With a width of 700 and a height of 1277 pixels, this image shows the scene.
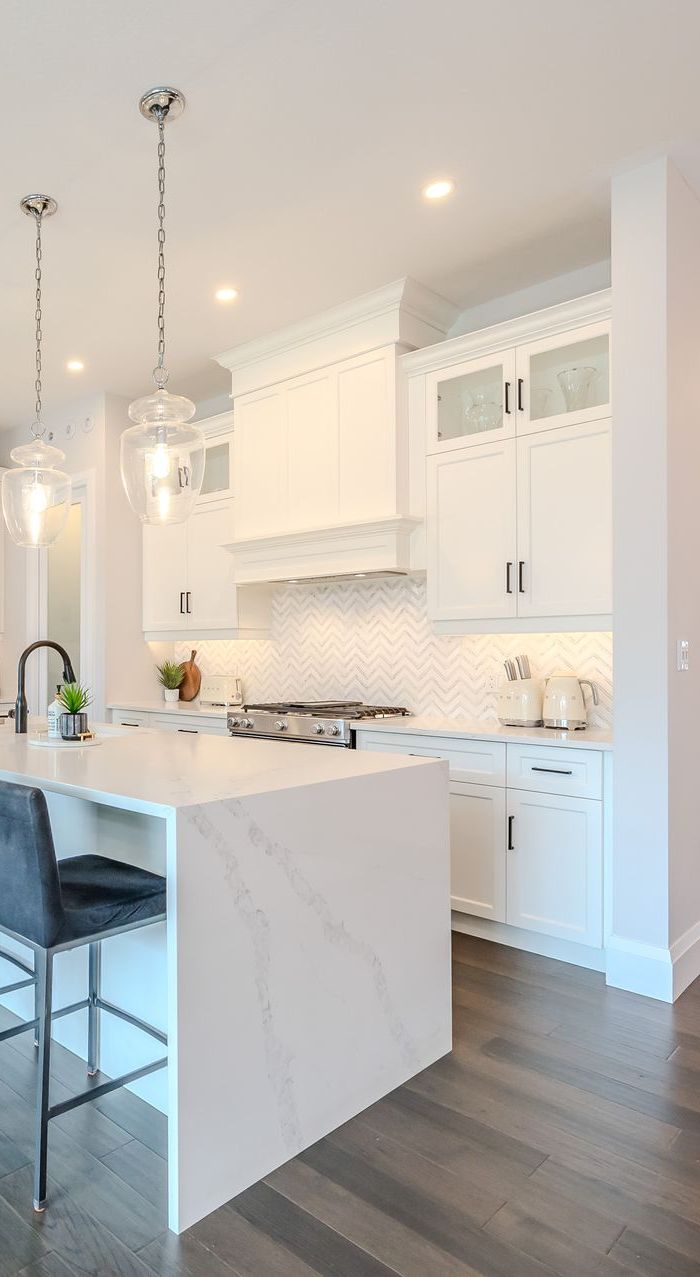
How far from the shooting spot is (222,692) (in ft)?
16.7

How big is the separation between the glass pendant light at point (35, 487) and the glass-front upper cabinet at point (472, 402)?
1.69 meters

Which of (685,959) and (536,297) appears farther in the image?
(536,297)

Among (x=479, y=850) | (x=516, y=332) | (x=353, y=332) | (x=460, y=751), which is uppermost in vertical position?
(x=353, y=332)

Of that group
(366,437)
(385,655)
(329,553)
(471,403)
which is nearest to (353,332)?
(366,437)

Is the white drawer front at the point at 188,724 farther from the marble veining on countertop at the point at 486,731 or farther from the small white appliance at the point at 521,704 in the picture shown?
the small white appliance at the point at 521,704

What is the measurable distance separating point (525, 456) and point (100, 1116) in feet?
9.14

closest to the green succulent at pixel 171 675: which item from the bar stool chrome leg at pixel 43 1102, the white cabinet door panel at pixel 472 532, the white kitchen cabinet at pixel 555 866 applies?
the white cabinet door panel at pixel 472 532

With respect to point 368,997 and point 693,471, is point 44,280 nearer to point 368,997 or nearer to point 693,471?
point 693,471

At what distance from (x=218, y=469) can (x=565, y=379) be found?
2.35 metres

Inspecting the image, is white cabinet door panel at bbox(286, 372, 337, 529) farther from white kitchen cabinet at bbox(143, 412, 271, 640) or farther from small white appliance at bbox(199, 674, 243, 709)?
small white appliance at bbox(199, 674, 243, 709)

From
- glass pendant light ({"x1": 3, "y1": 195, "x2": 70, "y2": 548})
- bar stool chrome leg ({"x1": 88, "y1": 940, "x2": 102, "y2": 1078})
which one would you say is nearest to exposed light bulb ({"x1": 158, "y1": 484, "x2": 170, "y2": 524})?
glass pendant light ({"x1": 3, "y1": 195, "x2": 70, "y2": 548})

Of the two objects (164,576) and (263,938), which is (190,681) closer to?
(164,576)

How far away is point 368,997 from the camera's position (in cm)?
A: 212

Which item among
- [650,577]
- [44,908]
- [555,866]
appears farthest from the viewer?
[555,866]
